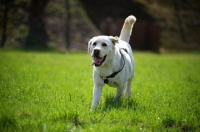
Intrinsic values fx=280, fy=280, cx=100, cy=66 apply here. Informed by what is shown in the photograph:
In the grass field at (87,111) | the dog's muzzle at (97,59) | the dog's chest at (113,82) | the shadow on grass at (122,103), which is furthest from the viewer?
the dog's chest at (113,82)

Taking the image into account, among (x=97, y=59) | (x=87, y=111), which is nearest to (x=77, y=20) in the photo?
(x=97, y=59)

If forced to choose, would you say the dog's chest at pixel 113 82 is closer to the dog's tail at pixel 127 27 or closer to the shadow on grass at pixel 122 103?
the shadow on grass at pixel 122 103

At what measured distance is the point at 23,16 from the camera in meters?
23.1

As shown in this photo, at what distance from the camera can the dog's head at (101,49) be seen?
5129 mm

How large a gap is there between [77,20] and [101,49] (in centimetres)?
2045

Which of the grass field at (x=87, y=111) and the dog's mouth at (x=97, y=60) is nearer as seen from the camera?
the grass field at (x=87, y=111)

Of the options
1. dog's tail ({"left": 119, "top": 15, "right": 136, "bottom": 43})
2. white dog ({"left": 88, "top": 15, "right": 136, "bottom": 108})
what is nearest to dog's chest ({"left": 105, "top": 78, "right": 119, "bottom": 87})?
white dog ({"left": 88, "top": 15, "right": 136, "bottom": 108})

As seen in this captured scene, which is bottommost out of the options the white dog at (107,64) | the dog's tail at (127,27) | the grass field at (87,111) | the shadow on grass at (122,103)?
the shadow on grass at (122,103)

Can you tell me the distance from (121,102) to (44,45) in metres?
16.3

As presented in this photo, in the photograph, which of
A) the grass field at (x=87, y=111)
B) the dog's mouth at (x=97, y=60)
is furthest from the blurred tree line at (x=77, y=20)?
the dog's mouth at (x=97, y=60)

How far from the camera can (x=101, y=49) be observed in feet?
16.9

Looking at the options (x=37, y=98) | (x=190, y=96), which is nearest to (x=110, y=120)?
(x=37, y=98)

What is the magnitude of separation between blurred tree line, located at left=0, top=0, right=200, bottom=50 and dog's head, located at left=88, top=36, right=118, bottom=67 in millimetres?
16070

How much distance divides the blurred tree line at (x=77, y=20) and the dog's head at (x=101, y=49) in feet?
52.7
